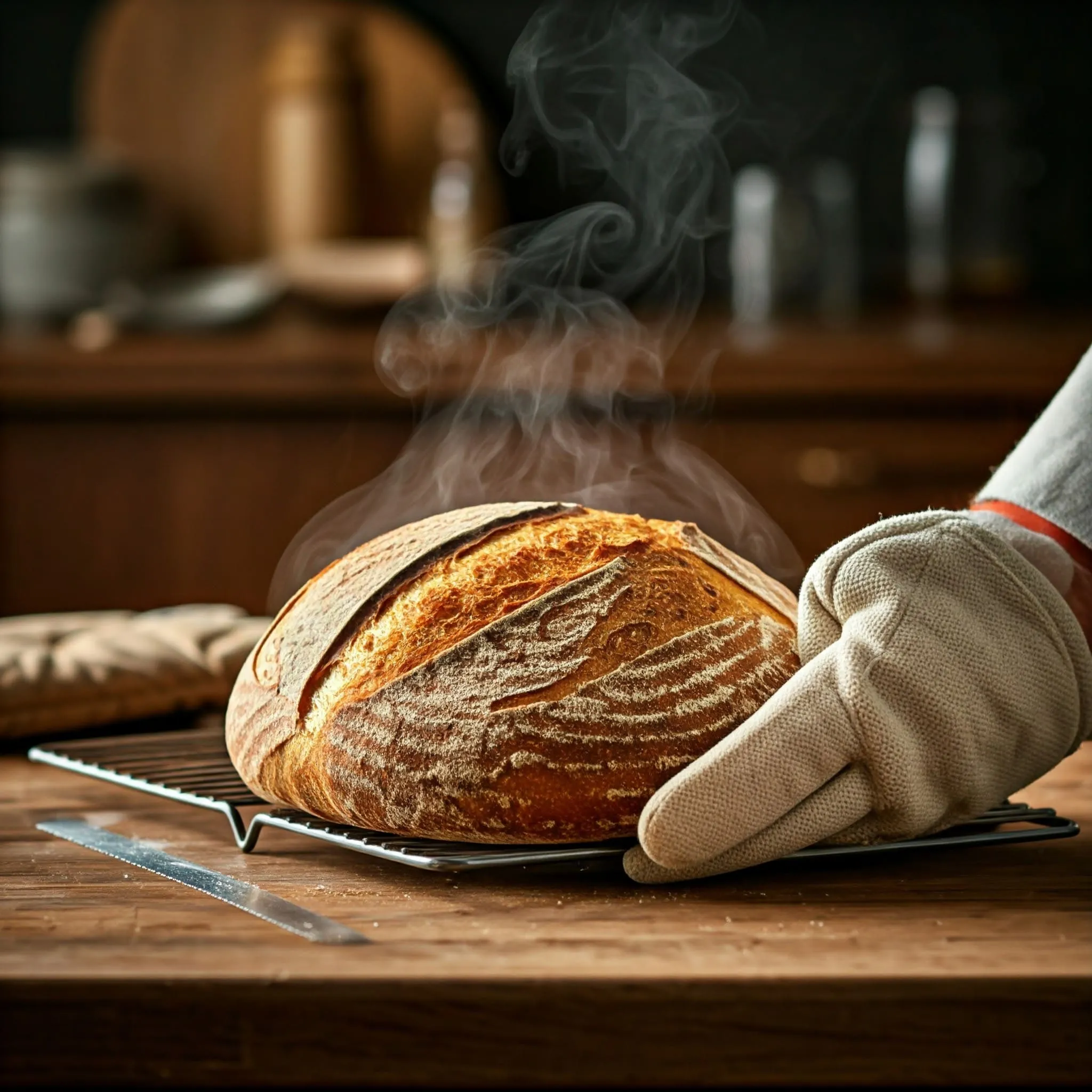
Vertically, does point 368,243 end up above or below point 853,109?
below

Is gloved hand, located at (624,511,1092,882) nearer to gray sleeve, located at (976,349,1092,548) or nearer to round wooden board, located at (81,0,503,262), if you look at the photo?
gray sleeve, located at (976,349,1092,548)

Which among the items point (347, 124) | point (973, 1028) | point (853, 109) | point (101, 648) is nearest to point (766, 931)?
point (973, 1028)

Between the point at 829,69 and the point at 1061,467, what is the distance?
2322mm

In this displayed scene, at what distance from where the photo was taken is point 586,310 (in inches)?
108

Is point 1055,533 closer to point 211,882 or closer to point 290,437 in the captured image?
point 211,882

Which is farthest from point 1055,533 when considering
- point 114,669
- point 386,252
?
point 386,252

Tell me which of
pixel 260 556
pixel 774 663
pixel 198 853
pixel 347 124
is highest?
pixel 347 124

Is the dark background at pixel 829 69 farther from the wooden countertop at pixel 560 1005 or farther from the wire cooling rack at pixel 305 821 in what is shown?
the wooden countertop at pixel 560 1005

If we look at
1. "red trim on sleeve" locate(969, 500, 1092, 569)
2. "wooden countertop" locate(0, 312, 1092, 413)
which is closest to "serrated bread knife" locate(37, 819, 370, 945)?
"red trim on sleeve" locate(969, 500, 1092, 569)

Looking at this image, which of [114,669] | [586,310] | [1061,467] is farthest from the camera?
[586,310]

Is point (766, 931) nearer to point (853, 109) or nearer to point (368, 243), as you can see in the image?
point (368, 243)

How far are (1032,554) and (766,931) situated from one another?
27 centimetres

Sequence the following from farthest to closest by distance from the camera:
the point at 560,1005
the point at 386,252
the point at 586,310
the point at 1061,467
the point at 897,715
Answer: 1. the point at 586,310
2. the point at 386,252
3. the point at 1061,467
4. the point at 897,715
5. the point at 560,1005

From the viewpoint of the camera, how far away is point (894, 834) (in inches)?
30.2
